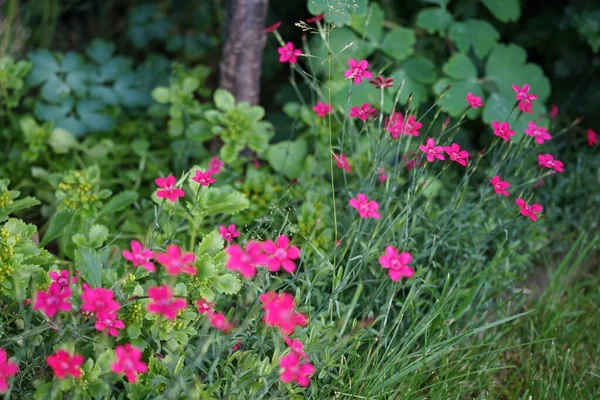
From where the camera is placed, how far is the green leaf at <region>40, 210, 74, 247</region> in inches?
81.7

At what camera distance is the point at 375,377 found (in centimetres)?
171

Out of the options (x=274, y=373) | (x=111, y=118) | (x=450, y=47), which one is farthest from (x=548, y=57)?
(x=274, y=373)

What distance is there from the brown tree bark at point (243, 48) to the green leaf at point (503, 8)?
96cm

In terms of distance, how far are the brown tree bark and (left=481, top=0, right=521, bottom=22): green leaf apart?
3.13 ft

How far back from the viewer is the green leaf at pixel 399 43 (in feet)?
8.72

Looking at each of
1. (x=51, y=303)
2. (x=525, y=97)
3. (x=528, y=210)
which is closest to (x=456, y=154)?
(x=528, y=210)

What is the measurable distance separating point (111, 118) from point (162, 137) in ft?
0.74

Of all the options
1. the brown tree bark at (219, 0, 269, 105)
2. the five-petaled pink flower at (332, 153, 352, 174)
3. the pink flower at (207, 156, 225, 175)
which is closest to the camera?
the five-petaled pink flower at (332, 153, 352, 174)

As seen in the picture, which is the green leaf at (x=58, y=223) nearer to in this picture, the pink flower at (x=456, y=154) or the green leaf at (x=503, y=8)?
the pink flower at (x=456, y=154)

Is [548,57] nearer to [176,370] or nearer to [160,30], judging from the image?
[160,30]

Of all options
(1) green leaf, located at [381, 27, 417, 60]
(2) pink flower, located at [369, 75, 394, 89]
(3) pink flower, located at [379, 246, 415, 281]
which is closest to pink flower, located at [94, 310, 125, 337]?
(3) pink flower, located at [379, 246, 415, 281]

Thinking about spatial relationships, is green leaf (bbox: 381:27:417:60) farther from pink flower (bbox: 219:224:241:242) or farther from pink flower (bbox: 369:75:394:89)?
pink flower (bbox: 219:224:241:242)

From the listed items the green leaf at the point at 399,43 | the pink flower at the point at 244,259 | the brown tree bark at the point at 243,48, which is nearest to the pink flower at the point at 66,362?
the pink flower at the point at 244,259

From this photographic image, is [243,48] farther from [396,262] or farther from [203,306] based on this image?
[396,262]
